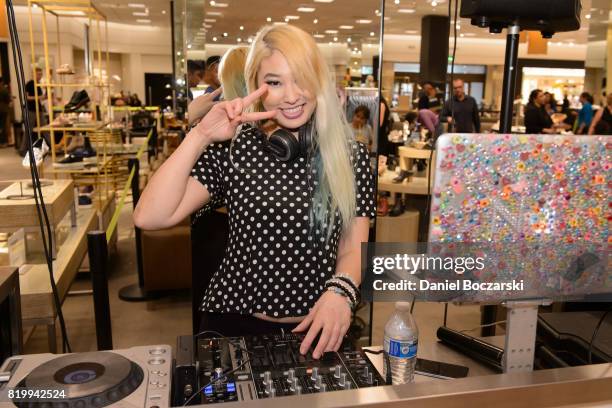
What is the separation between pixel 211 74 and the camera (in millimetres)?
2518

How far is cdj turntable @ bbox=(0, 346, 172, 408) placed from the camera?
0.76 meters

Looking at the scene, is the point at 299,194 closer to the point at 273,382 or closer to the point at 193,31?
the point at 273,382

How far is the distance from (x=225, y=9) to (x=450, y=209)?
1.99 m

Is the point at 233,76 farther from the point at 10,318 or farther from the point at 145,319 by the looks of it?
the point at 145,319

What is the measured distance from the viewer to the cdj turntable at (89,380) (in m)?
0.76

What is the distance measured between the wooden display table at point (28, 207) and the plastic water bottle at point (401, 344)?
87.2 inches

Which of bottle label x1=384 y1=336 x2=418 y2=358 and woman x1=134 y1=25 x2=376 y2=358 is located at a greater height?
woman x1=134 y1=25 x2=376 y2=358

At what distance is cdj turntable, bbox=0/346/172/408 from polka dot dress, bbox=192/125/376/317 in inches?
22.5

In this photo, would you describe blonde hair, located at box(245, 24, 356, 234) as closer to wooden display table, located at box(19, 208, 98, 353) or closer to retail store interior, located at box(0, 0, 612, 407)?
retail store interior, located at box(0, 0, 612, 407)

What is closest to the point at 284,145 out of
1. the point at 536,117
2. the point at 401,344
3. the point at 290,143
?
the point at 290,143

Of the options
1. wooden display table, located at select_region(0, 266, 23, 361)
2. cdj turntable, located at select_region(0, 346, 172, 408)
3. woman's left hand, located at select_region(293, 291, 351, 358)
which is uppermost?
cdj turntable, located at select_region(0, 346, 172, 408)

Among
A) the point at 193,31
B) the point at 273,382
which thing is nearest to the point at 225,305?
the point at 273,382

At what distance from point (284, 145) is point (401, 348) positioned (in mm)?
599

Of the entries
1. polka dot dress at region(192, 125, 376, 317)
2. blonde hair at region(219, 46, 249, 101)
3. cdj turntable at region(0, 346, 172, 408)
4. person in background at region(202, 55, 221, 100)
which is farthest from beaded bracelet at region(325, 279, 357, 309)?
person in background at region(202, 55, 221, 100)
